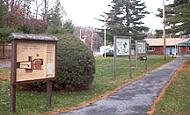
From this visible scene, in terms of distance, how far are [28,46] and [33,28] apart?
108 feet

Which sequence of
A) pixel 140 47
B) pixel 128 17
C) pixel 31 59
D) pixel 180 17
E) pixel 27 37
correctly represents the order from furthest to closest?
pixel 128 17
pixel 180 17
pixel 140 47
pixel 31 59
pixel 27 37

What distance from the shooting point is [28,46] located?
31.4 feet

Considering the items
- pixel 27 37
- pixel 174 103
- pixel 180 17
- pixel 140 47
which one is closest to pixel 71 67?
pixel 27 37

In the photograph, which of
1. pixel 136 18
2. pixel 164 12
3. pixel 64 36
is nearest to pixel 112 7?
pixel 136 18

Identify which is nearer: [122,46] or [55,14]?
[122,46]

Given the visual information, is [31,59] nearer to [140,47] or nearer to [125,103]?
[125,103]

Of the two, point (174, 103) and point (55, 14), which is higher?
point (55, 14)

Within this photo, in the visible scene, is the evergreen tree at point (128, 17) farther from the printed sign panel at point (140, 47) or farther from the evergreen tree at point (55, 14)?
the printed sign panel at point (140, 47)

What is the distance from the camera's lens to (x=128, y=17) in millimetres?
62812

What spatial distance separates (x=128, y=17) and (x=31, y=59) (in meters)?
54.1

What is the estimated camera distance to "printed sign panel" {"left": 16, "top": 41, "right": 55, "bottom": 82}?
9.31 metres

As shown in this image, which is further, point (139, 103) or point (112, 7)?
point (112, 7)

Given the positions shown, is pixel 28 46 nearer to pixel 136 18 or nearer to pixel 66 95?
pixel 66 95

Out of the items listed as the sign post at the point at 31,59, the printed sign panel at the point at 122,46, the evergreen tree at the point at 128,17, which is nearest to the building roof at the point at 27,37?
the sign post at the point at 31,59
